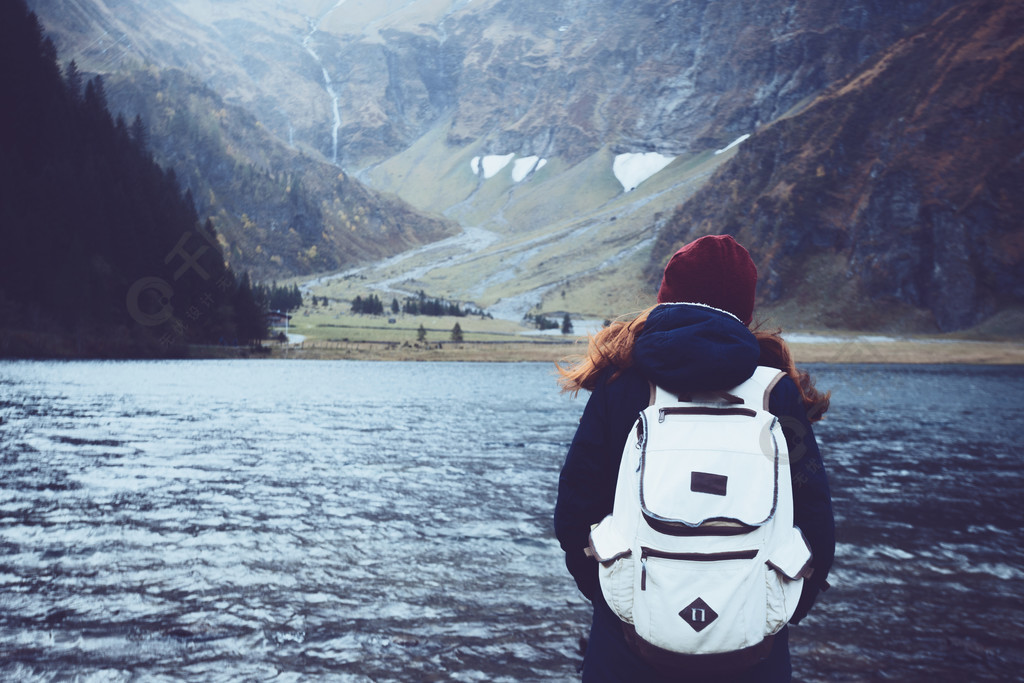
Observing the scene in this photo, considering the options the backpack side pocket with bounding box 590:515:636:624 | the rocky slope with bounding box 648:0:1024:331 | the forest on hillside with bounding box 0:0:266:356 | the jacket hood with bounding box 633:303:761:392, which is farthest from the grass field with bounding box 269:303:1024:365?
the jacket hood with bounding box 633:303:761:392

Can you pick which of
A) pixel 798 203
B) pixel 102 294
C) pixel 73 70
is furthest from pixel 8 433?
pixel 798 203

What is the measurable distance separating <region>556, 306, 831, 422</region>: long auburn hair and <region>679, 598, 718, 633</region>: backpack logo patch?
1248mm

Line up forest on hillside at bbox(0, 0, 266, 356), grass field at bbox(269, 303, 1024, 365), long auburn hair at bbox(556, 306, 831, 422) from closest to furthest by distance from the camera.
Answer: long auburn hair at bbox(556, 306, 831, 422)
forest on hillside at bbox(0, 0, 266, 356)
grass field at bbox(269, 303, 1024, 365)

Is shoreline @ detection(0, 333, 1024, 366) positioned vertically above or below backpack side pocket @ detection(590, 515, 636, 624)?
below

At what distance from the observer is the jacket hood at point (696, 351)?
11.2ft

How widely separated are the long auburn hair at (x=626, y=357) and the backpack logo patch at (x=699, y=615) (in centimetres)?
125

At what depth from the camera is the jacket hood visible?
11.2 feet

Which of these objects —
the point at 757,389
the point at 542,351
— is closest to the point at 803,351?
the point at 542,351

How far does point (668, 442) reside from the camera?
348cm

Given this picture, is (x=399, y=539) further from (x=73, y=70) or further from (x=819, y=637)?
(x=73, y=70)

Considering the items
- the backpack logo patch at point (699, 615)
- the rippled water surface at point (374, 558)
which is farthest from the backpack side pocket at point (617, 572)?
the rippled water surface at point (374, 558)

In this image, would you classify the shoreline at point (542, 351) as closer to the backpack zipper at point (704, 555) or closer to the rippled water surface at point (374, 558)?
the rippled water surface at point (374, 558)

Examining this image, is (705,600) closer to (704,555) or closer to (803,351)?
(704,555)

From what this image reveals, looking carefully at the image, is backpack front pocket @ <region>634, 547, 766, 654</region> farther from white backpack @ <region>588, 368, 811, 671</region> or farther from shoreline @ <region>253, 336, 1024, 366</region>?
shoreline @ <region>253, 336, 1024, 366</region>
